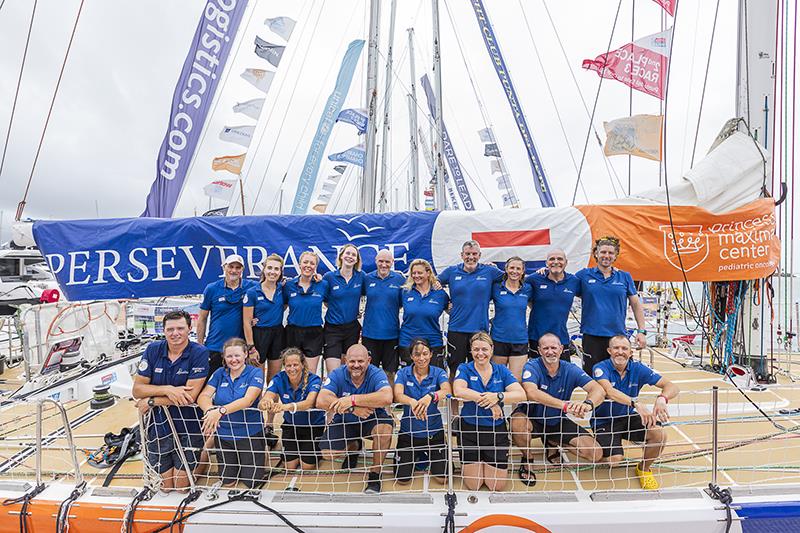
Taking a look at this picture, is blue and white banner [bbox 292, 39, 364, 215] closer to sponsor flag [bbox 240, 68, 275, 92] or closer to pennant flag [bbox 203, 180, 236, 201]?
sponsor flag [bbox 240, 68, 275, 92]

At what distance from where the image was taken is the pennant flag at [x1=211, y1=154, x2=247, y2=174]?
5.98 m

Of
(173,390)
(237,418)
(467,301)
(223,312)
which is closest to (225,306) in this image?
(223,312)

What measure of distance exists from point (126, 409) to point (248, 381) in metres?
2.88

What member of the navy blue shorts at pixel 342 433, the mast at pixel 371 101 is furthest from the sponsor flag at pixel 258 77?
the navy blue shorts at pixel 342 433

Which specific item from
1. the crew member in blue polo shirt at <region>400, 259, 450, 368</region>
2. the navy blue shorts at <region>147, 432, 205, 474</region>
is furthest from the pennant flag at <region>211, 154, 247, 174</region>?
the navy blue shorts at <region>147, 432, 205, 474</region>

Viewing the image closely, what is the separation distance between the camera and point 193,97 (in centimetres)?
547

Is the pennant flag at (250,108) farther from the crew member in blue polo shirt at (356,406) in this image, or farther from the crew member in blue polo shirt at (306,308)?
the crew member in blue polo shirt at (356,406)

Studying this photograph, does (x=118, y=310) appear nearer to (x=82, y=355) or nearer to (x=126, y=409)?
(x=82, y=355)

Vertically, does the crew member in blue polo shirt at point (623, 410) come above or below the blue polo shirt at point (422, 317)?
below

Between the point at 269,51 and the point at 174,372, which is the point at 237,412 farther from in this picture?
the point at 269,51

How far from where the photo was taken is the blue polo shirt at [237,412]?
3.20 m

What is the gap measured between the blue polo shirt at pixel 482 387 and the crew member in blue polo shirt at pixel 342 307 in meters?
1.32

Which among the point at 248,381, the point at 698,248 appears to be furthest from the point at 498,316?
the point at 698,248

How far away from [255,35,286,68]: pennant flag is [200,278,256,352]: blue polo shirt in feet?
13.0
